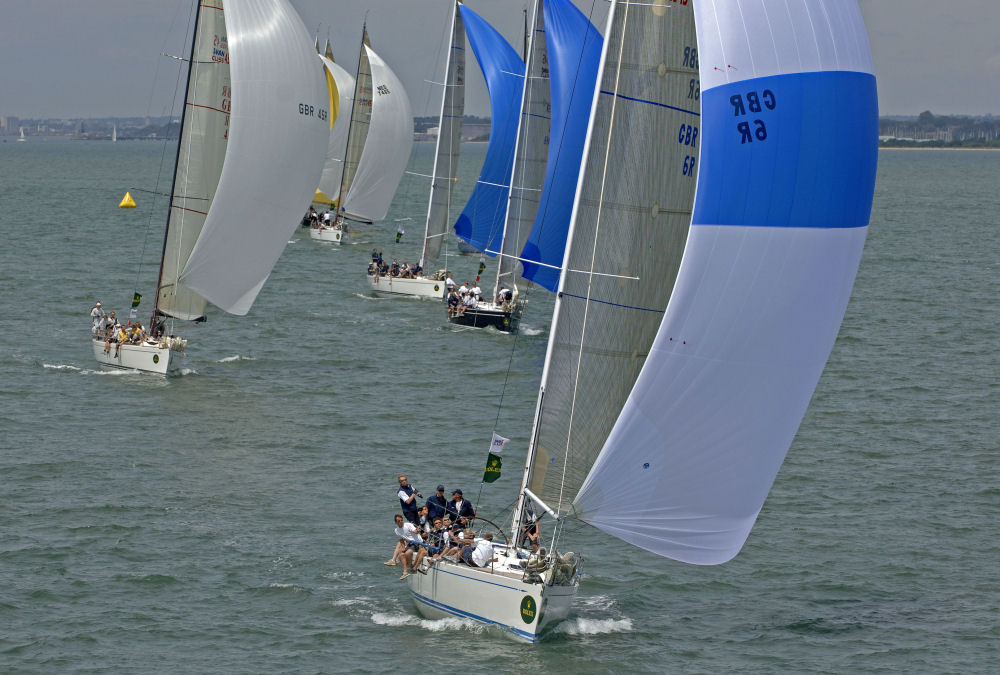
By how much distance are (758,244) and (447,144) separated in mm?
43014

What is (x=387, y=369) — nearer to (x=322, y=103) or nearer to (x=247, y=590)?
(x=322, y=103)

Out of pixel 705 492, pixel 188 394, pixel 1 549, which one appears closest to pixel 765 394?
pixel 705 492

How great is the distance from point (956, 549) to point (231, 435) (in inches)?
670

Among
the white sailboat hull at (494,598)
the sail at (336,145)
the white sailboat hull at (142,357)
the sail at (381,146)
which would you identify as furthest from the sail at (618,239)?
the sail at (336,145)

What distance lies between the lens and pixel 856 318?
183 feet

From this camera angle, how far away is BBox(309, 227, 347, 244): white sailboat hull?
81188 millimetres

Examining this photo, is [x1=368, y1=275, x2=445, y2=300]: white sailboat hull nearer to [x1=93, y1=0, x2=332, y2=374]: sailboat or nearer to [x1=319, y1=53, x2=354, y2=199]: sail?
[x1=93, y1=0, x2=332, y2=374]: sailboat

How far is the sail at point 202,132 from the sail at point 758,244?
22.2 meters

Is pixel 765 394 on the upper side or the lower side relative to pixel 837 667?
upper

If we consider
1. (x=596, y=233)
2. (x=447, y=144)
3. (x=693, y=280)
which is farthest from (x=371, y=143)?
(x=693, y=280)

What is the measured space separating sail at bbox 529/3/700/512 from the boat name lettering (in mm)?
60

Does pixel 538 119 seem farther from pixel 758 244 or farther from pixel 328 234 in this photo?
pixel 328 234

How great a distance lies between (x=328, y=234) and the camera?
81.6 meters

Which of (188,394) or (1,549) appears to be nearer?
(1,549)
